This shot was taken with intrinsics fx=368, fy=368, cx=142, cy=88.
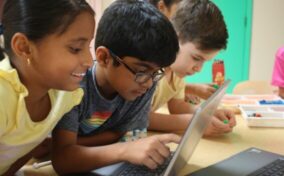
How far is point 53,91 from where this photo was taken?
0.99 metres

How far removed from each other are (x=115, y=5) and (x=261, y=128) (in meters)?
0.72

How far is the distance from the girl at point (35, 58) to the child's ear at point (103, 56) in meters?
0.16

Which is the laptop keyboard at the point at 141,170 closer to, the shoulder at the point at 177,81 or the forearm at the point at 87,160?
the forearm at the point at 87,160

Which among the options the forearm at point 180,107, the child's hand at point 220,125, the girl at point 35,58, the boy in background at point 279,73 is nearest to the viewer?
the girl at point 35,58

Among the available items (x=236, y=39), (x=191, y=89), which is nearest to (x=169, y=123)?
(x=191, y=89)

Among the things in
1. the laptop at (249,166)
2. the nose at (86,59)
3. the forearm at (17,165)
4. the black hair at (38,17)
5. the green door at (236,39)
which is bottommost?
the green door at (236,39)

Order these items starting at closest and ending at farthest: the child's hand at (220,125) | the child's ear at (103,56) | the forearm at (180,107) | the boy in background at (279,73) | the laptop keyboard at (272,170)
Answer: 1. the laptop keyboard at (272,170)
2. the child's ear at (103,56)
3. the child's hand at (220,125)
4. the forearm at (180,107)
5. the boy in background at (279,73)

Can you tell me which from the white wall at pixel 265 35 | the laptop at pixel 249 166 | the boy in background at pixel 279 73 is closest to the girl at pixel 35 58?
the laptop at pixel 249 166

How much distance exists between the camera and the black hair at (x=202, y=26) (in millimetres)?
1396

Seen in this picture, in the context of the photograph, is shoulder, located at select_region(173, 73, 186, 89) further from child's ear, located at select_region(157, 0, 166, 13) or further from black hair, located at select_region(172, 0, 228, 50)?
child's ear, located at select_region(157, 0, 166, 13)

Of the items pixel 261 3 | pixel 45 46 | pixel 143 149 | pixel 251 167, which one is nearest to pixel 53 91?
pixel 45 46

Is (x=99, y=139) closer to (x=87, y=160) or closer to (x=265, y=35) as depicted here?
(x=87, y=160)

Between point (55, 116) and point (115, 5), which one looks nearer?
point (55, 116)

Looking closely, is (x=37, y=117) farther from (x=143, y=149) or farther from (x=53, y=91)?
(x=143, y=149)
